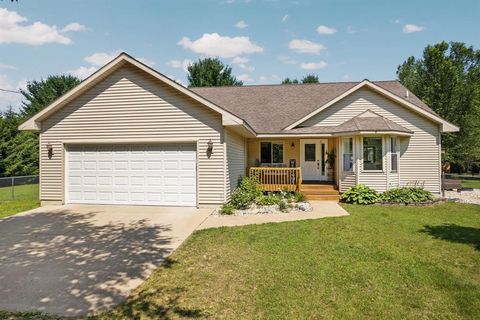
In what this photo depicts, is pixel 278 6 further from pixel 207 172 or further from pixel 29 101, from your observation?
pixel 29 101

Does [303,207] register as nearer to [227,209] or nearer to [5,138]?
[227,209]

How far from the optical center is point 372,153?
508 inches

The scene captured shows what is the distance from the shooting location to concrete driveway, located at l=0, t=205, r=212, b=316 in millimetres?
4180

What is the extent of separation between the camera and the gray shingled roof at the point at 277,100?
1548cm

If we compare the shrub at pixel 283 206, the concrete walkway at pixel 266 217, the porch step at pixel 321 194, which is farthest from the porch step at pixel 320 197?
the shrub at pixel 283 206

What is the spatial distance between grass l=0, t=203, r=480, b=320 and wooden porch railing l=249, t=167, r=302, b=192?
200 inches

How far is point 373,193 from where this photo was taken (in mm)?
12328

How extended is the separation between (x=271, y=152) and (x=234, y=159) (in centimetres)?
399

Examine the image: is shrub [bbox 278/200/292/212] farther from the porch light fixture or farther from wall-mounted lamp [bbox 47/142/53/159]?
wall-mounted lamp [bbox 47/142/53/159]

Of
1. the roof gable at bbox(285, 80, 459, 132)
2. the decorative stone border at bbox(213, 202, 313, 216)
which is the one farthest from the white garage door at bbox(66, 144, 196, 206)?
the roof gable at bbox(285, 80, 459, 132)

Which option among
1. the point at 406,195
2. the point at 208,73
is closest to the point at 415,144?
the point at 406,195

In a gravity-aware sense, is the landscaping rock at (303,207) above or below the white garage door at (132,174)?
below

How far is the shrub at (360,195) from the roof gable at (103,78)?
550 centimetres

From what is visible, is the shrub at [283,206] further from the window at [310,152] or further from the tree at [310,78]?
the tree at [310,78]
